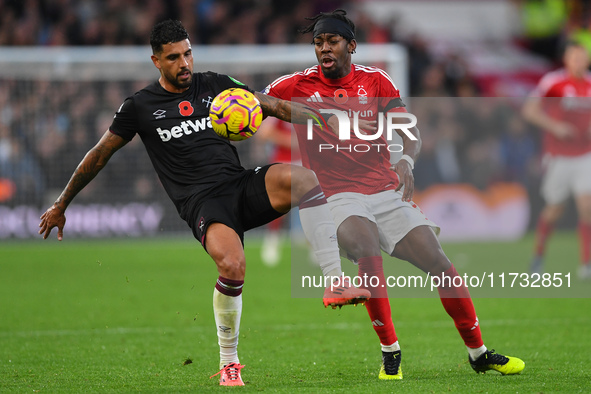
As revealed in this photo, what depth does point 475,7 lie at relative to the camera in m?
23.4

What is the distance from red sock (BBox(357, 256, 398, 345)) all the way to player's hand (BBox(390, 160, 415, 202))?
475mm

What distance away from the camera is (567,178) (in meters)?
11.9

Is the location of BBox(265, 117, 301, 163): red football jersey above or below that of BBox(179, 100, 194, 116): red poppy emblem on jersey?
below

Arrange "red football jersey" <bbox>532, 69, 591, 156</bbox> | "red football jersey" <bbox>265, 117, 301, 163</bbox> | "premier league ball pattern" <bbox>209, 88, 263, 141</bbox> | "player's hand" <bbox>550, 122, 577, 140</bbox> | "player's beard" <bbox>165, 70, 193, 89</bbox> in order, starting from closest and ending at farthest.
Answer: "premier league ball pattern" <bbox>209, 88, 263, 141</bbox> → "player's beard" <bbox>165, 70, 193, 89</bbox> → "player's hand" <bbox>550, 122, 577, 140</bbox> → "red football jersey" <bbox>532, 69, 591, 156</bbox> → "red football jersey" <bbox>265, 117, 301, 163</bbox>

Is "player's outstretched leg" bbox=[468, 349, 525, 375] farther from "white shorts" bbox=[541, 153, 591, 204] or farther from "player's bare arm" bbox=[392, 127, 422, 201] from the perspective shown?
"white shorts" bbox=[541, 153, 591, 204]

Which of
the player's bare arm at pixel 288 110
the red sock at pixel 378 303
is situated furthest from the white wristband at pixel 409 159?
the red sock at pixel 378 303

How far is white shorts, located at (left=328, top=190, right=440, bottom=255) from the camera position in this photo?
19.3 feet

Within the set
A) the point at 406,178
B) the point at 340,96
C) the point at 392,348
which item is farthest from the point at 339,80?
the point at 392,348

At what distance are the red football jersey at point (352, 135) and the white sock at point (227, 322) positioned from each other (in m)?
1.12

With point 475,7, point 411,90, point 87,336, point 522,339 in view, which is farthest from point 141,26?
point 522,339

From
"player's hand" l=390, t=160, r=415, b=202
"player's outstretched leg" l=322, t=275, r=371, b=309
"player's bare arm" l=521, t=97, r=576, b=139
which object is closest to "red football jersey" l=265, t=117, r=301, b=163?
"player's bare arm" l=521, t=97, r=576, b=139

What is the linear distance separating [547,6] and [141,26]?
1097 cm

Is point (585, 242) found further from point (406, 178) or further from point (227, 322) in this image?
point (227, 322)

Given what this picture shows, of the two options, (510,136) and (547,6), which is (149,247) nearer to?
(510,136)
